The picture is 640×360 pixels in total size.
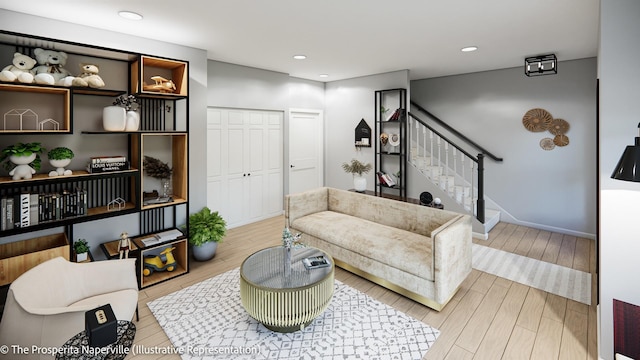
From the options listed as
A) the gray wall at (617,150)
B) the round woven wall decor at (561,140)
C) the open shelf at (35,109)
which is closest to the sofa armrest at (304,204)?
the open shelf at (35,109)

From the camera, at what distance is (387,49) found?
3.90 m

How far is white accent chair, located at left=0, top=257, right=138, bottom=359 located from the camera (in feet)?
5.82

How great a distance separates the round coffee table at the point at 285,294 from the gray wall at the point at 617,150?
1903 millimetres

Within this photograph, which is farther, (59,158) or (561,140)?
(561,140)

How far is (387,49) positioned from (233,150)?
110 inches

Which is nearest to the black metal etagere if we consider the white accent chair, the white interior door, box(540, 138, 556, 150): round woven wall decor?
the white interior door

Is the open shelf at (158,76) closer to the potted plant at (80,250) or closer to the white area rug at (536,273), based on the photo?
the potted plant at (80,250)

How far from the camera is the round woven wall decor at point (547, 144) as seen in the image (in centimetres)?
478

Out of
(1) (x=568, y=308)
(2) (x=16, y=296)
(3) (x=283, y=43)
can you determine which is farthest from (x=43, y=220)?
(1) (x=568, y=308)

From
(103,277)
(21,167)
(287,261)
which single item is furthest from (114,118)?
(287,261)

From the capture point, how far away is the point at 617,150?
77.8 inches

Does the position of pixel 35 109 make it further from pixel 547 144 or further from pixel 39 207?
pixel 547 144

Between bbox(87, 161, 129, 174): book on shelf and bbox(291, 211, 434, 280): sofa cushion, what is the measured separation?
2009 mm

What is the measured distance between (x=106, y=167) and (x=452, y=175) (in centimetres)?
516
